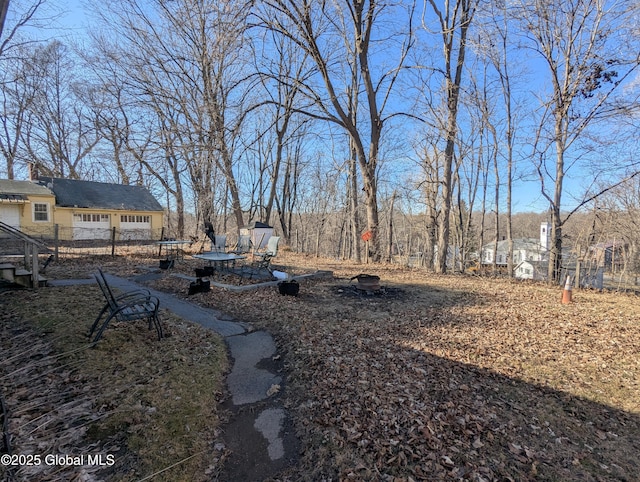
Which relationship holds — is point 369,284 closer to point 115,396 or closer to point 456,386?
point 456,386

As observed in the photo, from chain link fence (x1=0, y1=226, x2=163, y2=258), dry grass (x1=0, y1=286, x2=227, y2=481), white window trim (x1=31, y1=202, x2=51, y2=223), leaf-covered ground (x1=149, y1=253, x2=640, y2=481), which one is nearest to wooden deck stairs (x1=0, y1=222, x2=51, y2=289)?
chain link fence (x1=0, y1=226, x2=163, y2=258)

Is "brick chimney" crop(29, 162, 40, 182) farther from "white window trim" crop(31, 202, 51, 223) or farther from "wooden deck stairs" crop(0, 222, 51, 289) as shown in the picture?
"wooden deck stairs" crop(0, 222, 51, 289)

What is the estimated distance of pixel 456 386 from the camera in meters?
3.51

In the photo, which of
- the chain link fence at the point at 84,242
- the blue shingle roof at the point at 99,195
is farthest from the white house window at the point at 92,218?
the chain link fence at the point at 84,242

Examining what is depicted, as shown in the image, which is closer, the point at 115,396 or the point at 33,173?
the point at 115,396

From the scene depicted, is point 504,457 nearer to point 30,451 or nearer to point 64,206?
point 30,451

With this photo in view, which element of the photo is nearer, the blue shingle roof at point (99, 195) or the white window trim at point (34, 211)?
the white window trim at point (34, 211)

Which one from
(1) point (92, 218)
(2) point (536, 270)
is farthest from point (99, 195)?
(2) point (536, 270)

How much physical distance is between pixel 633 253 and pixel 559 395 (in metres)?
10.3

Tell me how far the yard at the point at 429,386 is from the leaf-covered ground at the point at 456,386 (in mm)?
15

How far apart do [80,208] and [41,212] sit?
203 cm

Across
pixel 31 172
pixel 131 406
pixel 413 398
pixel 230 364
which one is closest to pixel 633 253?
pixel 413 398

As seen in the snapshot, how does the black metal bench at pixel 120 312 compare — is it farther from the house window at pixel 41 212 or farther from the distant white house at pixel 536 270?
the house window at pixel 41 212

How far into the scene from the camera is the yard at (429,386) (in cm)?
241
